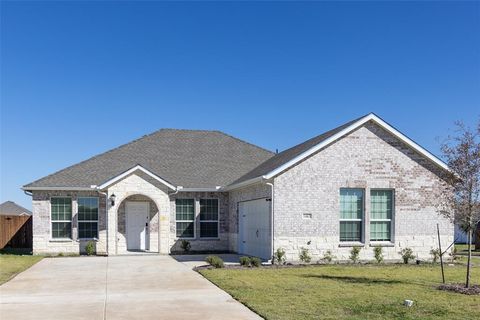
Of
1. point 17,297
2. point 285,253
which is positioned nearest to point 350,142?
point 285,253

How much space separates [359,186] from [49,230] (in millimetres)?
13988

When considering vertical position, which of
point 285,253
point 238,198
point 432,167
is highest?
point 432,167

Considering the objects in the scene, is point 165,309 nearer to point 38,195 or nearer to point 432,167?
point 432,167

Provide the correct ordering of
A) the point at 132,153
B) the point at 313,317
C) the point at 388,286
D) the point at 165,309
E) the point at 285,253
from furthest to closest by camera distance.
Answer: the point at 132,153 → the point at 285,253 → the point at 388,286 → the point at 165,309 → the point at 313,317

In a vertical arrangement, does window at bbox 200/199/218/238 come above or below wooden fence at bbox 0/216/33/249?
above

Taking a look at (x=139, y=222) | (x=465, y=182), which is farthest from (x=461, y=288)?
(x=139, y=222)

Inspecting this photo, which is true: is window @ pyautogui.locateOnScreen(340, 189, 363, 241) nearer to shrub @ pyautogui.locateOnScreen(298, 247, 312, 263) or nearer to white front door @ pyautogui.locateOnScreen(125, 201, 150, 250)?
shrub @ pyautogui.locateOnScreen(298, 247, 312, 263)

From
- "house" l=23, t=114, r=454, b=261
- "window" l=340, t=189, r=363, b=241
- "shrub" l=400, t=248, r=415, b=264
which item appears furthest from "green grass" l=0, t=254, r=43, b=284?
"shrub" l=400, t=248, r=415, b=264

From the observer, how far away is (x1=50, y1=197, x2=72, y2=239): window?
77.0ft

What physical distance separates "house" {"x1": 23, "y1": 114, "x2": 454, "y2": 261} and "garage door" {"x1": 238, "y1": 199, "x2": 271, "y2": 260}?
0.15 feet

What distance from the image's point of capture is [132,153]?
27.6 metres

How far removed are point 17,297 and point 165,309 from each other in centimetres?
380

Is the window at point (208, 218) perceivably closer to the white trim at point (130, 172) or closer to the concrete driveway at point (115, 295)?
the white trim at point (130, 172)

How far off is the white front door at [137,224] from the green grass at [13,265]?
425 centimetres
